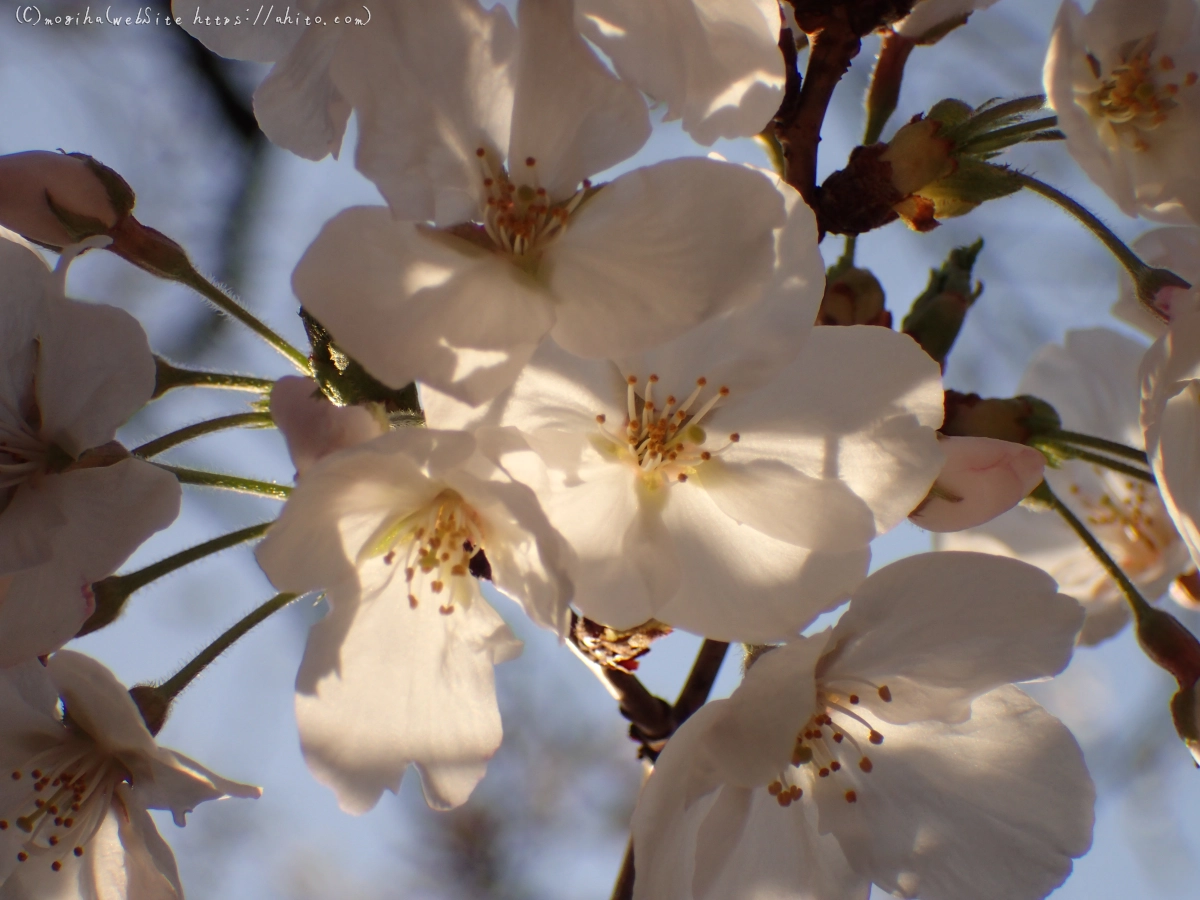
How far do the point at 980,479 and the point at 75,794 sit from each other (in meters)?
1.22

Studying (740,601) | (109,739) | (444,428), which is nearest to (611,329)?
(444,428)

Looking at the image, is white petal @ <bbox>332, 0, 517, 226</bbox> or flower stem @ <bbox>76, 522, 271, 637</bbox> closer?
white petal @ <bbox>332, 0, 517, 226</bbox>

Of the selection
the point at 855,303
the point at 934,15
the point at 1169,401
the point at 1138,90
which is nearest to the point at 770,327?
the point at 855,303

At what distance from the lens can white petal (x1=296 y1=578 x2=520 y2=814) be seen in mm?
1134

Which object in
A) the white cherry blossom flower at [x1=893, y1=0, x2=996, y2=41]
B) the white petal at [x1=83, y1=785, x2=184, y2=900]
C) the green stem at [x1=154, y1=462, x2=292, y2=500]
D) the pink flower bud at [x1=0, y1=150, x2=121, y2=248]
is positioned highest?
the white cherry blossom flower at [x1=893, y1=0, x2=996, y2=41]

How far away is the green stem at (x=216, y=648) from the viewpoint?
1.29m

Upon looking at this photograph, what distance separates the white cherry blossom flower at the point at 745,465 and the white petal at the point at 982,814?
13.5 inches

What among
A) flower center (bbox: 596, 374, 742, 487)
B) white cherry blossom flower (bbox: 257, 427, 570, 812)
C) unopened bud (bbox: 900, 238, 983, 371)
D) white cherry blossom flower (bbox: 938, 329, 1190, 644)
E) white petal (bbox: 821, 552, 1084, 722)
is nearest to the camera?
white cherry blossom flower (bbox: 257, 427, 570, 812)

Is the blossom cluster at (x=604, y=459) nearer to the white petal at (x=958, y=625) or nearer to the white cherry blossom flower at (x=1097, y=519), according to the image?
the white petal at (x=958, y=625)

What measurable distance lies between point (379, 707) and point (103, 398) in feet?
1.59

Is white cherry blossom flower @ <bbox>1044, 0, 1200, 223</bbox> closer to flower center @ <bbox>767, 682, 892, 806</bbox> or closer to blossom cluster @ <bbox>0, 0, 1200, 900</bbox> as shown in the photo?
blossom cluster @ <bbox>0, 0, 1200, 900</bbox>

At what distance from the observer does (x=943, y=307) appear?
156 centimetres

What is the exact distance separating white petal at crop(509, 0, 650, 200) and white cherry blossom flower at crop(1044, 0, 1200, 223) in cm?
69

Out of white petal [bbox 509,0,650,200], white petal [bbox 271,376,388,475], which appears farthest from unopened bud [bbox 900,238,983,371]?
white petal [bbox 271,376,388,475]
